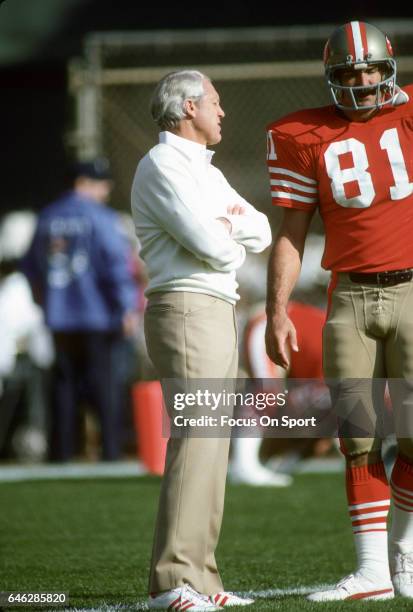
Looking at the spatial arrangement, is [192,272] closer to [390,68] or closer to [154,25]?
[390,68]

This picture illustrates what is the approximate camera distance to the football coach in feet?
12.9

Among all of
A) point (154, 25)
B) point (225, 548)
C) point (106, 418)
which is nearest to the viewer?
point (225, 548)

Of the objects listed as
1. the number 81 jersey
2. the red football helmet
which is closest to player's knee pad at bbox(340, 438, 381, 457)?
the number 81 jersey

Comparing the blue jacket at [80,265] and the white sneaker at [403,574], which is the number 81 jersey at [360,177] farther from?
the blue jacket at [80,265]

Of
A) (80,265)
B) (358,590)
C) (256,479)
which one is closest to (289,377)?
(256,479)

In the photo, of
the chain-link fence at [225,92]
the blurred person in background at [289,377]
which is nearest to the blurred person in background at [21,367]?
the chain-link fence at [225,92]

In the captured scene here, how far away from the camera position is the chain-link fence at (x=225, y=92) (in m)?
9.26

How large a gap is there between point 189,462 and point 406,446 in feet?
2.49

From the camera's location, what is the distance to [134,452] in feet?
33.1

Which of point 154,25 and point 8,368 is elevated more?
point 154,25

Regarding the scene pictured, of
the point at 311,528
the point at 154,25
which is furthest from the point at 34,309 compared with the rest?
the point at 311,528

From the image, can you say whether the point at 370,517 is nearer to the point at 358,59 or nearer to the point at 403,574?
the point at 403,574

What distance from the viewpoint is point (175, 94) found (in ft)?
13.4

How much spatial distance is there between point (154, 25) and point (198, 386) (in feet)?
26.6
